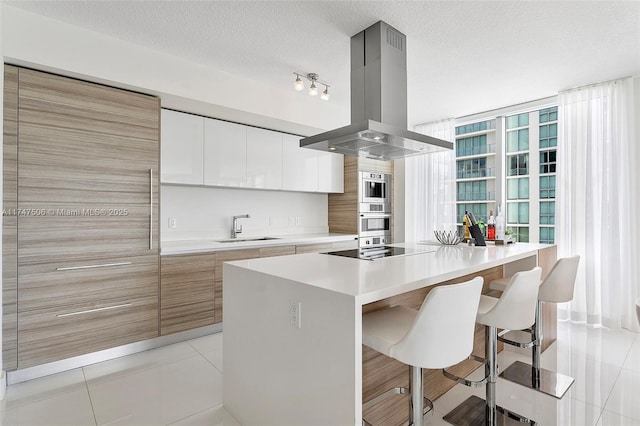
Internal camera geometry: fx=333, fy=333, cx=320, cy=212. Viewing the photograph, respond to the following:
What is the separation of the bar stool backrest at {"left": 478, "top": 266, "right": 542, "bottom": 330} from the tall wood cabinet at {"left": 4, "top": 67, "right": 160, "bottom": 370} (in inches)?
101

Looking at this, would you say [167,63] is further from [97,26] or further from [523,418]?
[523,418]

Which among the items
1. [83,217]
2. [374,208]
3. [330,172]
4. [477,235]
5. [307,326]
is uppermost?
[330,172]

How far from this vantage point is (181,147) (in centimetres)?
321

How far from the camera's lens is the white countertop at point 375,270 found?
136 centimetres

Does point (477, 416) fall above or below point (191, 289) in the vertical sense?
below

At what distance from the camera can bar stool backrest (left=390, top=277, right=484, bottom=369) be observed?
1.29 metres

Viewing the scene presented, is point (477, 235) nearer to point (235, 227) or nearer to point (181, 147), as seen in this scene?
point (235, 227)

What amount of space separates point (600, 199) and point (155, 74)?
4.43 metres

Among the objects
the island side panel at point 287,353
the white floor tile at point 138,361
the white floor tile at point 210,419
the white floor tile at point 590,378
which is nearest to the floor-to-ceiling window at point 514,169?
the white floor tile at point 590,378

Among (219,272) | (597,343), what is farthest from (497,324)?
(219,272)

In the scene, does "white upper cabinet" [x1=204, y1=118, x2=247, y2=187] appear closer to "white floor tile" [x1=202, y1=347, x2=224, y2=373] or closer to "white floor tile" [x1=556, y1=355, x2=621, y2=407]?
"white floor tile" [x1=202, y1=347, x2=224, y2=373]

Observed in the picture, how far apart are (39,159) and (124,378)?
5.42 ft

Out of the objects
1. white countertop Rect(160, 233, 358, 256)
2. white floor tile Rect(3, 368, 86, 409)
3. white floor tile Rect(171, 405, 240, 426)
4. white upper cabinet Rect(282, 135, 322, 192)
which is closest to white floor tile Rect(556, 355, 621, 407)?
white floor tile Rect(171, 405, 240, 426)

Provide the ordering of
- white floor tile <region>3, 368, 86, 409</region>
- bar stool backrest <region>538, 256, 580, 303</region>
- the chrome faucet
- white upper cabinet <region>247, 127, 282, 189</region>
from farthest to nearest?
1. the chrome faucet
2. white upper cabinet <region>247, 127, 282, 189</region>
3. bar stool backrest <region>538, 256, 580, 303</region>
4. white floor tile <region>3, 368, 86, 409</region>
